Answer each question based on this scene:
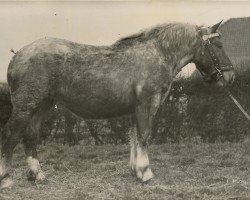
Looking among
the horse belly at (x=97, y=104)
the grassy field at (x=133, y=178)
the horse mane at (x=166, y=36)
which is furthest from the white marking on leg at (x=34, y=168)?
the horse mane at (x=166, y=36)

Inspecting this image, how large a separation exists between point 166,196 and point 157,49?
2.18 meters

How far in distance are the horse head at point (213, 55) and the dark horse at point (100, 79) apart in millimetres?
22

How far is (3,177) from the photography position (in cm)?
604

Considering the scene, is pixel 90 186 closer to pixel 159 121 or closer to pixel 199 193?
pixel 199 193

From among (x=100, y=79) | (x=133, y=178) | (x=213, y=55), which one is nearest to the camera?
(x=100, y=79)

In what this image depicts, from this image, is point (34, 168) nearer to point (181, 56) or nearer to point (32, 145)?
point (32, 145)

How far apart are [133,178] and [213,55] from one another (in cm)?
224

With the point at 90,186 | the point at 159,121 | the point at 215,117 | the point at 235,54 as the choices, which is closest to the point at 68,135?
the point at 159,121

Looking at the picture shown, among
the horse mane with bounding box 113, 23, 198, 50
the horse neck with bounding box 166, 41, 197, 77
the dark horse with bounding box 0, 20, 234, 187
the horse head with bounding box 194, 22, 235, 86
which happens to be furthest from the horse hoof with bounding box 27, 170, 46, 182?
the horse head with bounding box 194, 22, 235, 86

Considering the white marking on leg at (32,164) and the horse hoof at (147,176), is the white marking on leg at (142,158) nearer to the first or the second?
the horse hoof at (147,176)

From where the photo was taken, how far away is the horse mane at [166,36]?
21.4ft

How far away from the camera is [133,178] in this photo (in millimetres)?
6609

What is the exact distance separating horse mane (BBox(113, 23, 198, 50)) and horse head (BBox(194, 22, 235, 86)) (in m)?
0.24

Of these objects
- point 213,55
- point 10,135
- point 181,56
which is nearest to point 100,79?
point 181,56
